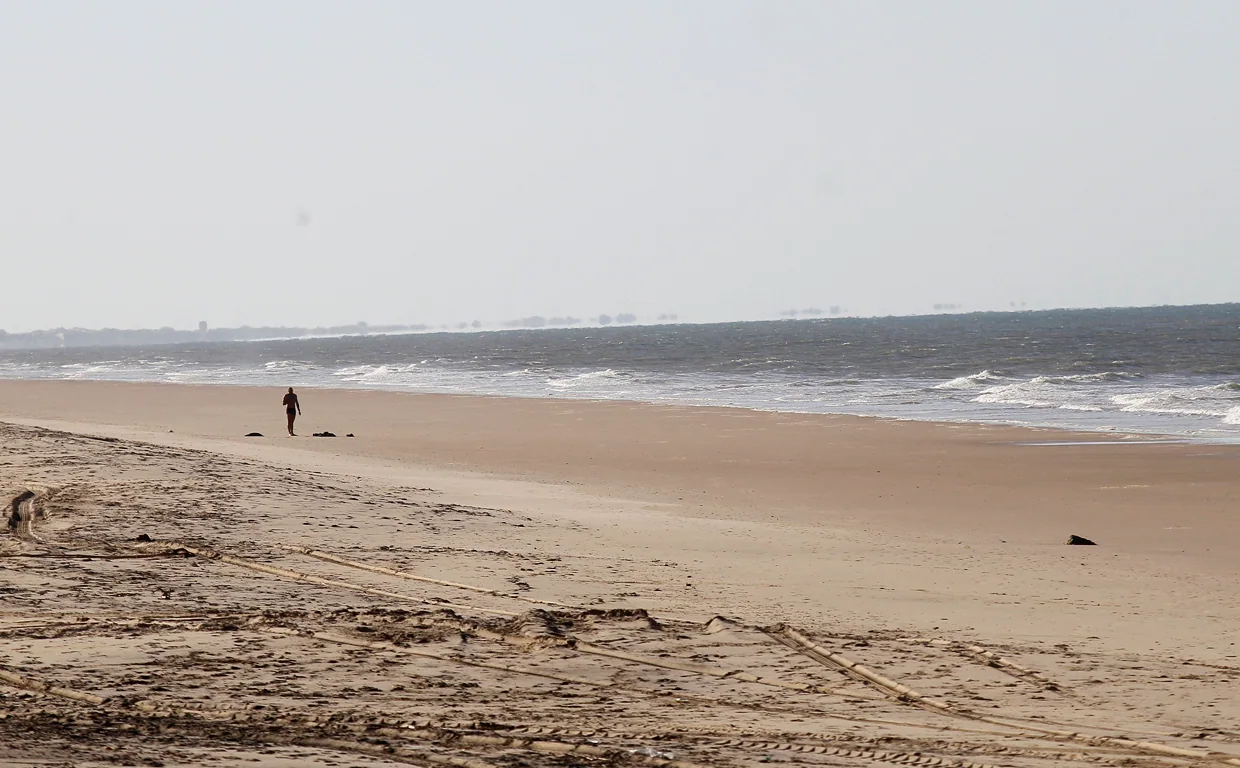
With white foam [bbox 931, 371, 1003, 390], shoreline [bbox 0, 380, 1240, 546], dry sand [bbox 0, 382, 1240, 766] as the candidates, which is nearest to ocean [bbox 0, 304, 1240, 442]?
white foam [bbox 931, 371, 1003, 390]

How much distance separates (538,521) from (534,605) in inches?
180

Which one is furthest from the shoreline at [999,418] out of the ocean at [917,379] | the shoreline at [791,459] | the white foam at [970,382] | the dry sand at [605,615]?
the dry sand at [605,615]

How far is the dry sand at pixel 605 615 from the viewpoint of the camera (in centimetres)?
555

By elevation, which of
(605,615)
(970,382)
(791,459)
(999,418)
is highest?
(970,382)

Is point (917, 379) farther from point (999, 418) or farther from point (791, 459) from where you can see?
point (791, 459)

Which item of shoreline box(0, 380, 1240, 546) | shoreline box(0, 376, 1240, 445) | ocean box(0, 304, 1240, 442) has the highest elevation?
ocean box(0, 304, 1240, 442)

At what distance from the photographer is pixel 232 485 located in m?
14.0

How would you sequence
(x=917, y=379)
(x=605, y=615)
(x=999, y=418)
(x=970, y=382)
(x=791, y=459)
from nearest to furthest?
1. (x=605, y=615)
2. (x=791, y=459)
3. (x=999, y=418)
4. (x=970, y=382)
5. (x=917, y=379)

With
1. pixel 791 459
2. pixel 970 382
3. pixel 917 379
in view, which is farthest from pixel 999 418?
pixel 917 379

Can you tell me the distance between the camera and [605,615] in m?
8.10

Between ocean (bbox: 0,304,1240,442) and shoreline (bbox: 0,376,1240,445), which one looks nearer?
shoreline (bbox: 0,376,1240,445)

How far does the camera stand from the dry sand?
555 centimetres

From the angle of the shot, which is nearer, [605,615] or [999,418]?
[605,615]

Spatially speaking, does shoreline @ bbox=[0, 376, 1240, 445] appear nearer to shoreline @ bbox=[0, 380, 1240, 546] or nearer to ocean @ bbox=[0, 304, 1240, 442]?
ocean @ bbox=[0, 304, 1240, 442]
